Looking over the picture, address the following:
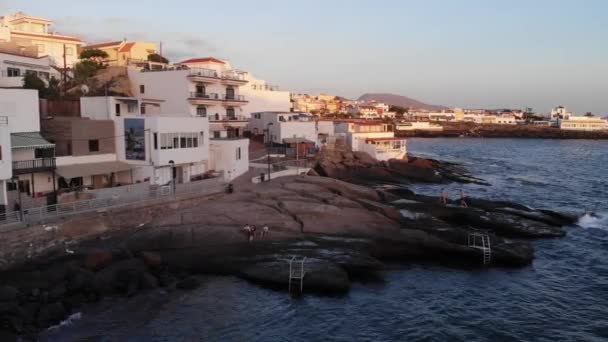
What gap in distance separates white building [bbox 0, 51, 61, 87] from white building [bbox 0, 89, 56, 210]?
14.6 m

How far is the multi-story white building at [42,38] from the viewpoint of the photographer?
77062 mm

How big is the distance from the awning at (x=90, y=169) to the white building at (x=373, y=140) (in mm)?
41986

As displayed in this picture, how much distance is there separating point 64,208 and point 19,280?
6603mm

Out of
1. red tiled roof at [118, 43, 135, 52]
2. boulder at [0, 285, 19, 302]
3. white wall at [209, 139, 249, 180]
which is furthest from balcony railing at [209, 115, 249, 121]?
boulder at [0, 285, 19, 302]

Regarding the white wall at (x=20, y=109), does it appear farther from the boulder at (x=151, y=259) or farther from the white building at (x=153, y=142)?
the boulder at (x=151, y=259)

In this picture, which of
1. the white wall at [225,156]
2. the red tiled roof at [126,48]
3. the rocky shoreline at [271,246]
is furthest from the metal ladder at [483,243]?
the red tiled roof at [126,48]

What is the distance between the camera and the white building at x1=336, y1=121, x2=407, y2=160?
3091 inches

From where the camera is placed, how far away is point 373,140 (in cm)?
8119

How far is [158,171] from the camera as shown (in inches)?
1693

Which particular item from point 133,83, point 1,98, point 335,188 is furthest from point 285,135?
point 1,98

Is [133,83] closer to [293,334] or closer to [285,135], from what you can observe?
[285,135]

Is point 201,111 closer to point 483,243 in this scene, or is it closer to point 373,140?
point 373,140

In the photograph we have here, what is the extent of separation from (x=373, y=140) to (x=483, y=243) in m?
49.5

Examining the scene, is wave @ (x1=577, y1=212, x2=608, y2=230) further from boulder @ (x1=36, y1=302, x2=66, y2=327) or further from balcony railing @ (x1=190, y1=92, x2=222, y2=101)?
balcony railing @ (x1=190, y1=92, x2=222, y2=101)
